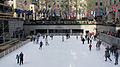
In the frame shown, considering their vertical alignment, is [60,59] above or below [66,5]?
below

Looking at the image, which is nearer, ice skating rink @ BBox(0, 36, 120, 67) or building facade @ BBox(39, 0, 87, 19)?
ice skating rink @ BBox(0, 36, 120, 67)

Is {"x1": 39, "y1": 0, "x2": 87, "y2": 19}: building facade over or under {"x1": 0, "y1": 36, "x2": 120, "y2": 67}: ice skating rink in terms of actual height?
over

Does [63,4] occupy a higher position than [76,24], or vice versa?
[63,4]

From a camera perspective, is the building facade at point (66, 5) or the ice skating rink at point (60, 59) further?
the building facade at point (66, 5)

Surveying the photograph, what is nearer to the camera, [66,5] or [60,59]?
[60,59]

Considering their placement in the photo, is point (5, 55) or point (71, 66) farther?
point (5, 55)

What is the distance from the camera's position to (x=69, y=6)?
7750cm

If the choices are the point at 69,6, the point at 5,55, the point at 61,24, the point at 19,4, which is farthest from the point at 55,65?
the point at 69,6

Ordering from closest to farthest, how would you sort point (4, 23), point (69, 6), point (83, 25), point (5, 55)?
point (5, 55), point (4, 23), point (83, 25), point (69, 6)

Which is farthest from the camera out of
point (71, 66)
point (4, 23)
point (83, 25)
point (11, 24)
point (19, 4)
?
point (19, 4)

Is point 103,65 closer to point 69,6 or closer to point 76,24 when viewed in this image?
point 76,24

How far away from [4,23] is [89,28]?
102ft

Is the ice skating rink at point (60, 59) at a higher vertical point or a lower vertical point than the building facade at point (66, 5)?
lower

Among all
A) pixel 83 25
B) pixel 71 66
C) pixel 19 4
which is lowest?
pixel 71 66
